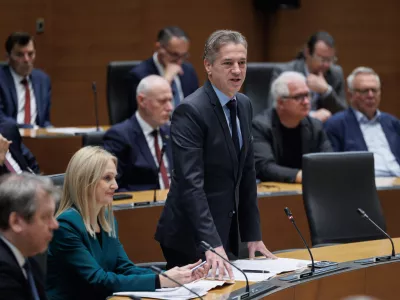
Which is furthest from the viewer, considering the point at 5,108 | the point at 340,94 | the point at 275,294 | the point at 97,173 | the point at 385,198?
the point at 340,94

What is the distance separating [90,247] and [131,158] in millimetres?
1850

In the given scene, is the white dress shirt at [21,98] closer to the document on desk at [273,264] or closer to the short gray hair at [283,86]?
the short gray hair at [283,86]

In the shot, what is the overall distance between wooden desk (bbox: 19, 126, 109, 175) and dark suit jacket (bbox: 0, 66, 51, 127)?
35cm

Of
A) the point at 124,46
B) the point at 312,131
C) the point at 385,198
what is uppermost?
the point at 124,46

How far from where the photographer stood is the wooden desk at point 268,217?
4.10 meters

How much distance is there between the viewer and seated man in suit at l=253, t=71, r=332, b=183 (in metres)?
4.84

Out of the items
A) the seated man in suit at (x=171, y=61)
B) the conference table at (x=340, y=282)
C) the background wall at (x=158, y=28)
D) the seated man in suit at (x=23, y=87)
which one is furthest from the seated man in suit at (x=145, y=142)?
the background wall at (x=158, y=28)

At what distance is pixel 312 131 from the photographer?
16.4 ft

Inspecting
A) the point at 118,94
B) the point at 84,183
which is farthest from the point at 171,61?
the point at 84,183

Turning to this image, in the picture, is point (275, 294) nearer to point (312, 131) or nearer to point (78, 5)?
point (312, 131)

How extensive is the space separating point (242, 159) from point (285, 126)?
2.09 meters

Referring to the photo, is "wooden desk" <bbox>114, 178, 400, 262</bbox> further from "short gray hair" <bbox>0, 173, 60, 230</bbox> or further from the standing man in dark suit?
"short gray hair" <bbox>0, 173, 60, 230</bbox>

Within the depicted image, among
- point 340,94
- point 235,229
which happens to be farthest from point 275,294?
point 340,94

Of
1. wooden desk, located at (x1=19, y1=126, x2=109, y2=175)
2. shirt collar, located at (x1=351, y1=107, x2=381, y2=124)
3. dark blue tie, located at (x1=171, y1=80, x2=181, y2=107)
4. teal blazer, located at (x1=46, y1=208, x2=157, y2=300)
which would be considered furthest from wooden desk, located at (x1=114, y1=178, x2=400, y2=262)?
dark blue tie, located at (x1=171, y1=80, x2=181, y2=107)
